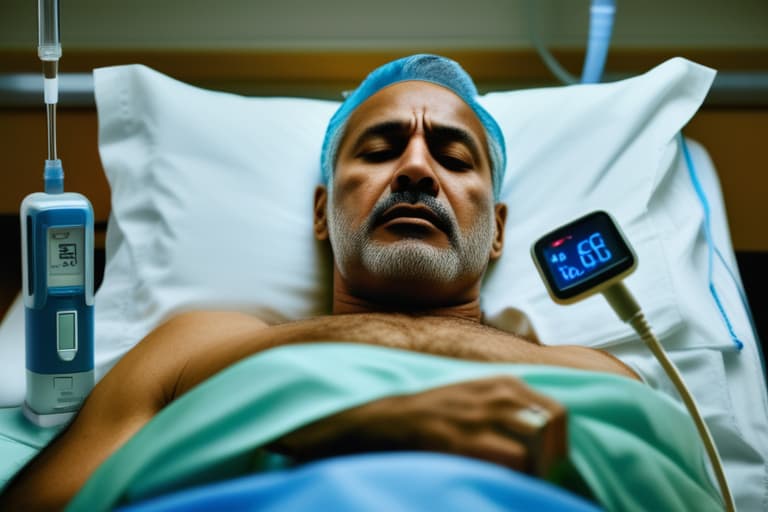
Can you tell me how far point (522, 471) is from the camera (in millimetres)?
838

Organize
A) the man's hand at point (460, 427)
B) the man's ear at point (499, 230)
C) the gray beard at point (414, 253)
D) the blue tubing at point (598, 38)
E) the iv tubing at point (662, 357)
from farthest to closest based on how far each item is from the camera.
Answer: the blue tubing at point (598, 38), the man's ear at point (499, 230), the gray beard at point (414, 253), the iv tubing at point (662, 357), the man's hand at point (460, 427)

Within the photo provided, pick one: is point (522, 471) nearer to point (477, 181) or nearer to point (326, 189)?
point (477, 181)

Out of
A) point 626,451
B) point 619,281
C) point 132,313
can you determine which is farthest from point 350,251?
point 626,451

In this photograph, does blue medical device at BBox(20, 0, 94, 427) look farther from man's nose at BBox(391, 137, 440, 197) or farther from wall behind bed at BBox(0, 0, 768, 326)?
wall behind bed at BBox(0, 0, 768, 326)

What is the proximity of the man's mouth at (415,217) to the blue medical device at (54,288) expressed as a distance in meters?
0.43

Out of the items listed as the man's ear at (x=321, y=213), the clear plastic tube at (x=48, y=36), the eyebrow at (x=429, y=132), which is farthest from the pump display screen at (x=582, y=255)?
the clear plastic tube at (x=48, y=36)

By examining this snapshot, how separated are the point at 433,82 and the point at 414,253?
1.14 ft

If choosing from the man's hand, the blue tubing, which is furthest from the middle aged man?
the blue tubing

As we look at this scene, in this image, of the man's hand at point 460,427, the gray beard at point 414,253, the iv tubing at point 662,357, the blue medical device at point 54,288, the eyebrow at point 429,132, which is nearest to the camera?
the man's hand at point 460,427

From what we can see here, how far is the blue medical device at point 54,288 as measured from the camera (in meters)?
1.21

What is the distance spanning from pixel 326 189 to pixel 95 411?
55cm

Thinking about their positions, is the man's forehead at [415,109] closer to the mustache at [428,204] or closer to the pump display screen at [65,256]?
the mustache at [428,204]

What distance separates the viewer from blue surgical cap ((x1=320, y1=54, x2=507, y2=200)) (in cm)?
153

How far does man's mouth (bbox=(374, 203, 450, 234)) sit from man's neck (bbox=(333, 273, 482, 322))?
0.40ft
